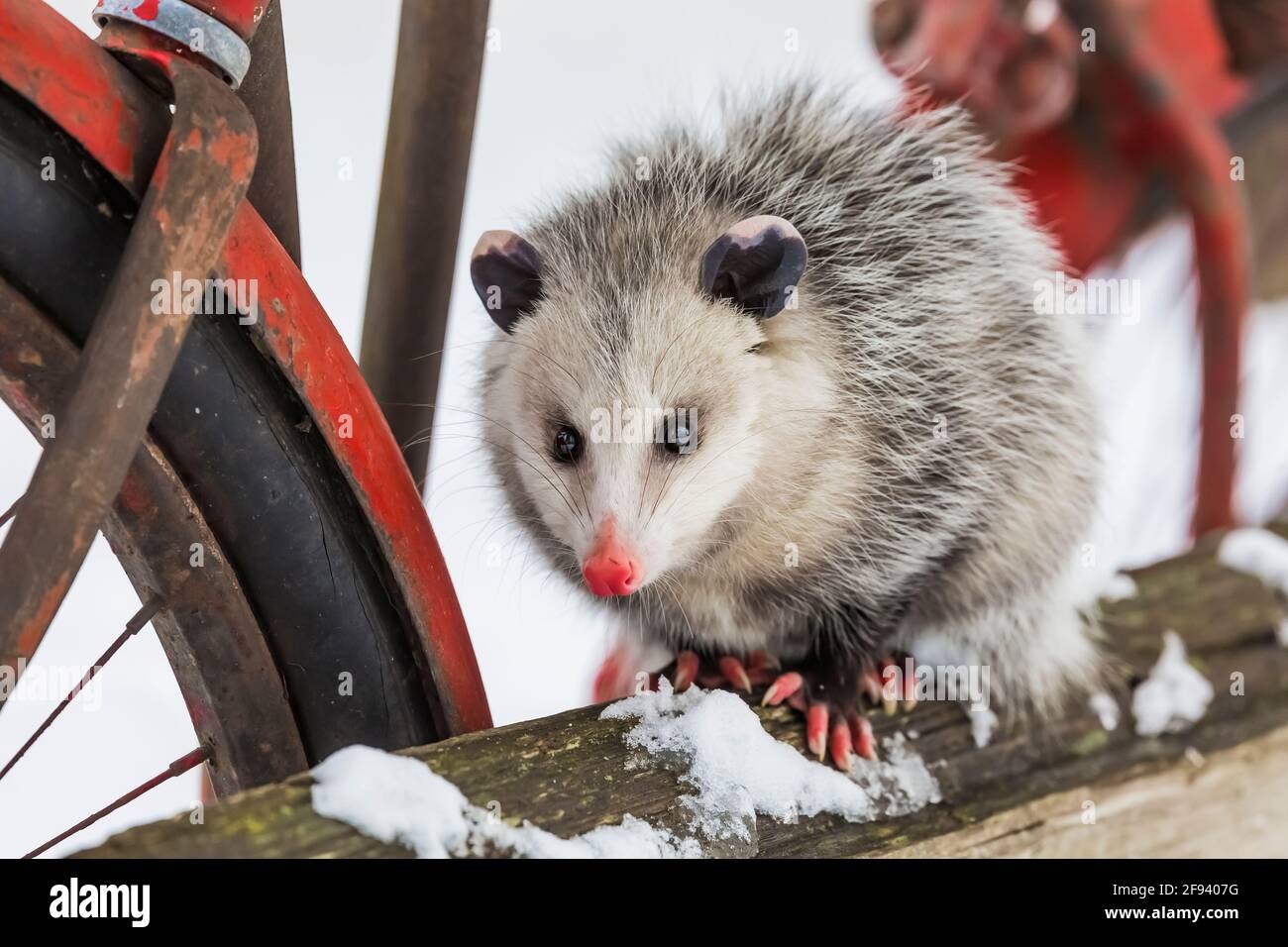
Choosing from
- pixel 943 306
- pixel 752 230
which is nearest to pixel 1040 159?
pixel 943 306

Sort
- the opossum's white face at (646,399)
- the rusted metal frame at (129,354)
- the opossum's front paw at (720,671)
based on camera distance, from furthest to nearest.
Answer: the opossum's front paw at (720,671)
the opossum's white face at (646,399)
the rusted metal frame at (129,354)

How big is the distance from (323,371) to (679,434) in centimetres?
37

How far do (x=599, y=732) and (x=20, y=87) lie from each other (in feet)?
2.46

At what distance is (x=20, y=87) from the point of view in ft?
2.89

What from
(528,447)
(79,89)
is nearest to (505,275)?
(528,447)

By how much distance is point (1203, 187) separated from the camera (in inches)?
81.2

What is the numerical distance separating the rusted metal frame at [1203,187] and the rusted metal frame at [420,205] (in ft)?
3.95

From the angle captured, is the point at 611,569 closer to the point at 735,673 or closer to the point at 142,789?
the point at 735,673

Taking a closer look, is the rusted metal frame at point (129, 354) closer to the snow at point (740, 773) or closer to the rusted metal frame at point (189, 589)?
the rusted metal frame at point (189, 589)

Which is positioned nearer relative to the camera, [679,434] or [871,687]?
[679,434]

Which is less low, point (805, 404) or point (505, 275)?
point (505, 275)

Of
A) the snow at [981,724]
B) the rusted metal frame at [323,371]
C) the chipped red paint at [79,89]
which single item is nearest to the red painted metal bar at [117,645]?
the rusted metal frame at [323,371]

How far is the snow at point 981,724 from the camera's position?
4.46 feet

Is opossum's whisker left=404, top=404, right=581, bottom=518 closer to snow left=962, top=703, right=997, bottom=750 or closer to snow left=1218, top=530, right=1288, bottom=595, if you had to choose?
snow left=962, top=703, right=997, bottom=750
